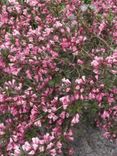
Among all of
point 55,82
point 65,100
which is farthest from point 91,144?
point 65,100

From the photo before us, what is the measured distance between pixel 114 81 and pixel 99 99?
7.9 inches

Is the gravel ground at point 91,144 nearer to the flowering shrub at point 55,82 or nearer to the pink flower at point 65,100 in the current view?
the flowering shrub at point 55,82

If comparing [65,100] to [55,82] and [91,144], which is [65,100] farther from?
[91,144]

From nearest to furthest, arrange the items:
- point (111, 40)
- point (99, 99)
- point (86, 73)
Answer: point (99, 99)
point (86, 73)
point (111, 40)

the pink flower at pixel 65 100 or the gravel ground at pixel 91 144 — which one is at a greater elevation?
the pink flower at pixel 65 100

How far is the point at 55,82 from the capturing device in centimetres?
428

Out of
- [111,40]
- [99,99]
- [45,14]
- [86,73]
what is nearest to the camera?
[99,99]

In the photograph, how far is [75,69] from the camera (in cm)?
434

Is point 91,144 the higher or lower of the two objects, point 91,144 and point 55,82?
the lower

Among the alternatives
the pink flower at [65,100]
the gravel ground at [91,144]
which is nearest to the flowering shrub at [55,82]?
the pink flower at [65,100]

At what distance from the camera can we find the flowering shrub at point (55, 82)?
3914 millimetres

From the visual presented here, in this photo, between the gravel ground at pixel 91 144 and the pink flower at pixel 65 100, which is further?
the gravel ground at pixel 91 144

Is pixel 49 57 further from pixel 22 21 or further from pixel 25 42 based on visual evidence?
pixel 22 21

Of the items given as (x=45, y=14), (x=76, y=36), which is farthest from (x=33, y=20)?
(x=76, y=36)
